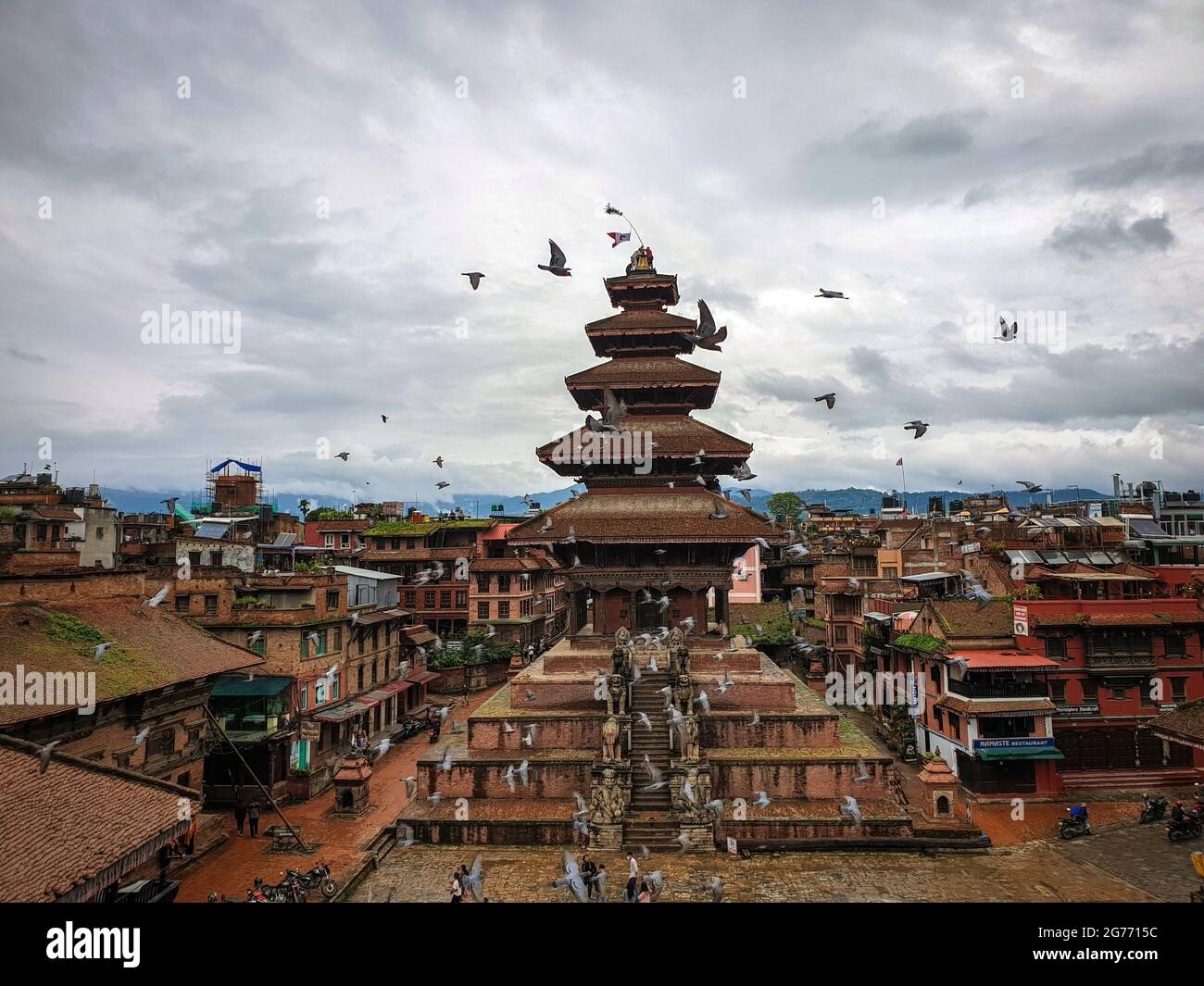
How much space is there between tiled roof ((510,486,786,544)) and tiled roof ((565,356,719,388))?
18.0 feet

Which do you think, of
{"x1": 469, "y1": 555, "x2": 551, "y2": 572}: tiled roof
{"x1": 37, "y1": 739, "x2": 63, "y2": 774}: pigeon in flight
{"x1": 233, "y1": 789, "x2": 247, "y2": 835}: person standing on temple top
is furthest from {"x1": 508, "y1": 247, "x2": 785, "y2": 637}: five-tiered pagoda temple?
{"x1": 469, "y1": 555, "x2": 551, "y2": 572}: tiled roof

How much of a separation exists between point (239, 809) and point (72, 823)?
21217 millimetres

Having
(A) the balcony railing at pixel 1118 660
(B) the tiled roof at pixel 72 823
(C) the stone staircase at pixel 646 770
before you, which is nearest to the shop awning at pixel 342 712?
(C) the stone staircase at pixel 646 770

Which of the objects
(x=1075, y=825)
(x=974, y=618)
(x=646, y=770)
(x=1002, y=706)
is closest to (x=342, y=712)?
(x=646, y=770)

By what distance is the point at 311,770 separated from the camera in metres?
36.9

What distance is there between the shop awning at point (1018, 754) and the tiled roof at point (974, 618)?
6.16 m

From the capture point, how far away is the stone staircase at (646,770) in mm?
24688

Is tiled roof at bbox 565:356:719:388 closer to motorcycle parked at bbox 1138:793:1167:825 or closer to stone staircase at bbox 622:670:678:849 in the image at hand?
stone staircase at bbox 622:670:678:849

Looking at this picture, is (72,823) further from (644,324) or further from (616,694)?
(644,324)

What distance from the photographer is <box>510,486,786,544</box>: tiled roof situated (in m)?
31.8

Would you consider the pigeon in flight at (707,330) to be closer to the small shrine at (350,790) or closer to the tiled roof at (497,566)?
the small shrine at (350,790)
